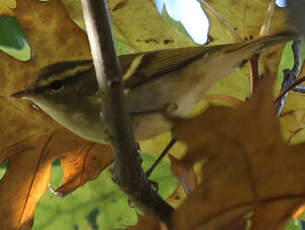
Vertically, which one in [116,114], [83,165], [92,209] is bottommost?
[92,209]

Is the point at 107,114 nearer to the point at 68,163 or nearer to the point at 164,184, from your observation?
the point at 68,163

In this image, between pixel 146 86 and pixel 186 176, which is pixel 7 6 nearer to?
Answer: pixel 146 86

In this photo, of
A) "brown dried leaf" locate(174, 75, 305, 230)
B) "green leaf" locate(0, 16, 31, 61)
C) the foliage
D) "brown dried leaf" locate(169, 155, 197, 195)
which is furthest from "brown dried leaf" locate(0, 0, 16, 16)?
"brown dried leaf" locate(174, 75, 305, 230)

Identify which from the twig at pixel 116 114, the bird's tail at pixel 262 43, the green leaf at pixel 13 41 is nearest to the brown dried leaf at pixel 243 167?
the twig at pixel 116 114

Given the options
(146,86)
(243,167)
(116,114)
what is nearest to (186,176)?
(146,86)

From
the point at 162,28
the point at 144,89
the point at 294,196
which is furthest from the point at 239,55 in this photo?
the point at 294,196

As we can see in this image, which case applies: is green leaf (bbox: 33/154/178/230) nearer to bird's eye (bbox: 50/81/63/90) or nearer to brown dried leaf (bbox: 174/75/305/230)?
bird's eye (bbox: 50/81/63/90)
